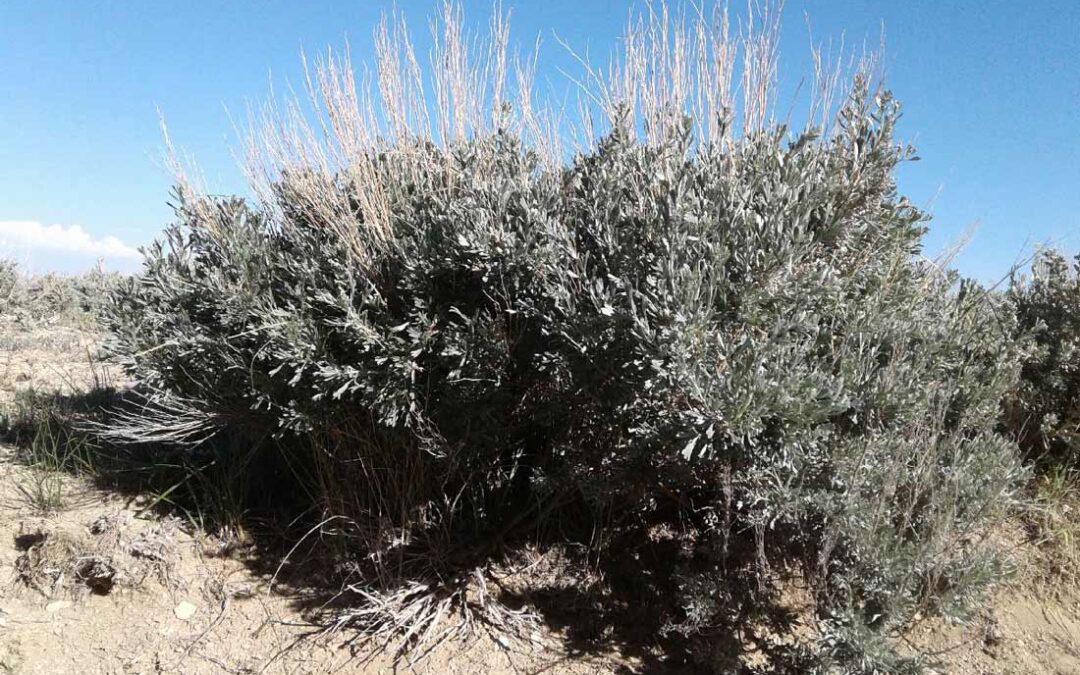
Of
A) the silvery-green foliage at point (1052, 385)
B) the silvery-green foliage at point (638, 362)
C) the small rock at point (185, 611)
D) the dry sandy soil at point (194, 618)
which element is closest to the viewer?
the silvery-green foliage at point (638, 362)

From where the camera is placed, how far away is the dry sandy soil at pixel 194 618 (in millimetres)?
3277

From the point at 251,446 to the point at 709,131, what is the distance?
3.16m

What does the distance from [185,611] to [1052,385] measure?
4.75 metres

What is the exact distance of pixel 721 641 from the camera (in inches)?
119

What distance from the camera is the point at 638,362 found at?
2543 millimetres

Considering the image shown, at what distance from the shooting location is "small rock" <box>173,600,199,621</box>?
3609 mm

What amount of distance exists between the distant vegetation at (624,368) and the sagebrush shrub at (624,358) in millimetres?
15

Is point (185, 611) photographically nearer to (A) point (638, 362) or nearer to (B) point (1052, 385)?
(A) point (638, 362)

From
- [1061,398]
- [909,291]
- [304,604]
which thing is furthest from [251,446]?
[1061,398]

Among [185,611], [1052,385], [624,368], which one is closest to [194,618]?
[185,611]

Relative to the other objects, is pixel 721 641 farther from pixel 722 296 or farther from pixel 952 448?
pixel 722 296

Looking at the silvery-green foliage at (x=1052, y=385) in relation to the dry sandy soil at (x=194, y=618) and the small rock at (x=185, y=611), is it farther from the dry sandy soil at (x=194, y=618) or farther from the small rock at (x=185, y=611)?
the small rock at (x=185, y=611)

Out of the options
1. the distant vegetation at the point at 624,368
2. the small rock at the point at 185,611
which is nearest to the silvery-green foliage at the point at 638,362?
the distant vegetation at the point at 624,368

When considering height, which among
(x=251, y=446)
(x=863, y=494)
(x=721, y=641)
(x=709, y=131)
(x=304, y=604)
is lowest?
(x=304, y=604)
